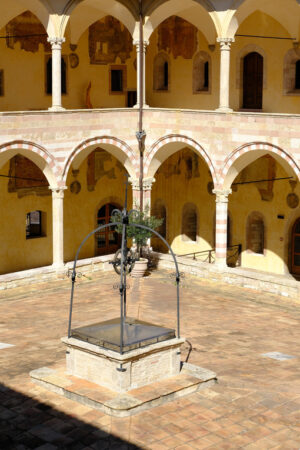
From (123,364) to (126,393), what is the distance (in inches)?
17.1

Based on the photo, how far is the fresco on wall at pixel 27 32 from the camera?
21.5m

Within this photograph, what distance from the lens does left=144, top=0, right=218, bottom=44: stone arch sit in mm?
20094

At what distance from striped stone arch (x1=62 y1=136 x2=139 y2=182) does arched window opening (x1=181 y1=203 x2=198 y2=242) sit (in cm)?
436

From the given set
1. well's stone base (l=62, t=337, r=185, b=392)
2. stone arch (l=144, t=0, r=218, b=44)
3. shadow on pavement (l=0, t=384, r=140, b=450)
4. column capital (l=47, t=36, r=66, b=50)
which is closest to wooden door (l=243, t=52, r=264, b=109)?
stone arch (l=144, t=0, r=218, b=44)

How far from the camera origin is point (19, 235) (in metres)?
22.5

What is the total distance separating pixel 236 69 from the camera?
875 inches

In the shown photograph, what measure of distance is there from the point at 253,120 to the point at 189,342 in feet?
21.1

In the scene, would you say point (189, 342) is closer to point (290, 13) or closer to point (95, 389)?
point (95, 389)

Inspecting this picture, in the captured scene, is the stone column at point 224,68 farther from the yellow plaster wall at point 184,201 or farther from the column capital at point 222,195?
the yellow plaster wall at point 184,201

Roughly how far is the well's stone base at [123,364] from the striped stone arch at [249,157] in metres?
7.91

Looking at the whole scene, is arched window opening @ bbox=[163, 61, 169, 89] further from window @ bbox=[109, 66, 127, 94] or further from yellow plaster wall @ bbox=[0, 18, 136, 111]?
window @ bbox=[109, 66, 127, 94]

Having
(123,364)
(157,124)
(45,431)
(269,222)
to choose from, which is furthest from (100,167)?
(45,431)

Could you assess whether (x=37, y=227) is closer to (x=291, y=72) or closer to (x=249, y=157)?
(x=249, y=157)

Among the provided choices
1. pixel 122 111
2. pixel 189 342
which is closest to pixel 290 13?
pixel 122 111
